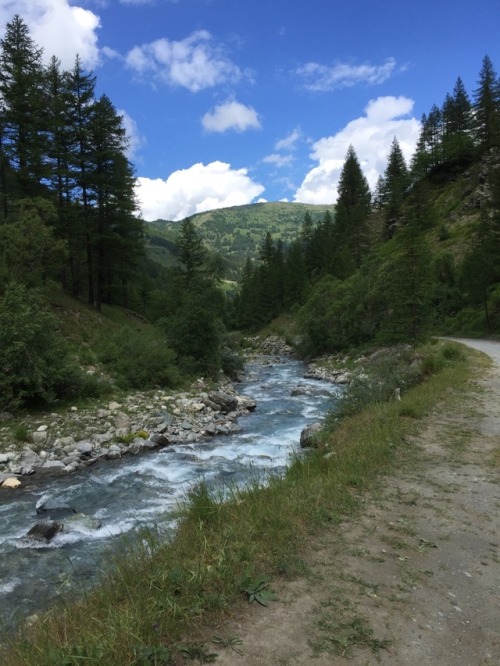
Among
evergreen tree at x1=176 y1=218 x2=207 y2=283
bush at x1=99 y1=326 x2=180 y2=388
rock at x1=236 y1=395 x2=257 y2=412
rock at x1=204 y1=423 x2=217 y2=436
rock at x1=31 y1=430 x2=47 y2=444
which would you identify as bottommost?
rock at x1=236 y1=395 x2=257 y2=412

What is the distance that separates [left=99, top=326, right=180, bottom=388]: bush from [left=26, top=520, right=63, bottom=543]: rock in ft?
37.5

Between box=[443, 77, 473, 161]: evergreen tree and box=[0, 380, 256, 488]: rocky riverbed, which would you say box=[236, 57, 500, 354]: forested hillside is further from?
box=[0, 380, 256, 488]: rocky riverbed

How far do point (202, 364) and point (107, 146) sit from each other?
61.4 ft

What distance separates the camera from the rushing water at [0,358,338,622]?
703cm

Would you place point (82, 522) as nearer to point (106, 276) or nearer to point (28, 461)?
point (28, 461)

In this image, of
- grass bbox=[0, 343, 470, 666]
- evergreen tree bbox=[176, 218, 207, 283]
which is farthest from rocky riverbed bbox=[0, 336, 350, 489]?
evergreen tree bbox=[176, 218, 207, 283]

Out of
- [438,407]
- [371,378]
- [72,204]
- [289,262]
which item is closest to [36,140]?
[72,204]

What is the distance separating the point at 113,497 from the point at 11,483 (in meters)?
3.04

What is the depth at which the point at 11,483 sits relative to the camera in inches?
438

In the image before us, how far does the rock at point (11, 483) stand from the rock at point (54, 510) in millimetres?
1625

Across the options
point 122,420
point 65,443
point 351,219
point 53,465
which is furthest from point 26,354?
point 351,219

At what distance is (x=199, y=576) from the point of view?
386 cm

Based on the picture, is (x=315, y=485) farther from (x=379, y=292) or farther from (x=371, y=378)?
(x=379, y=292)

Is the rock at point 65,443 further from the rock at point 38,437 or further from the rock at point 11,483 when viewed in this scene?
the rock at point 11,483
